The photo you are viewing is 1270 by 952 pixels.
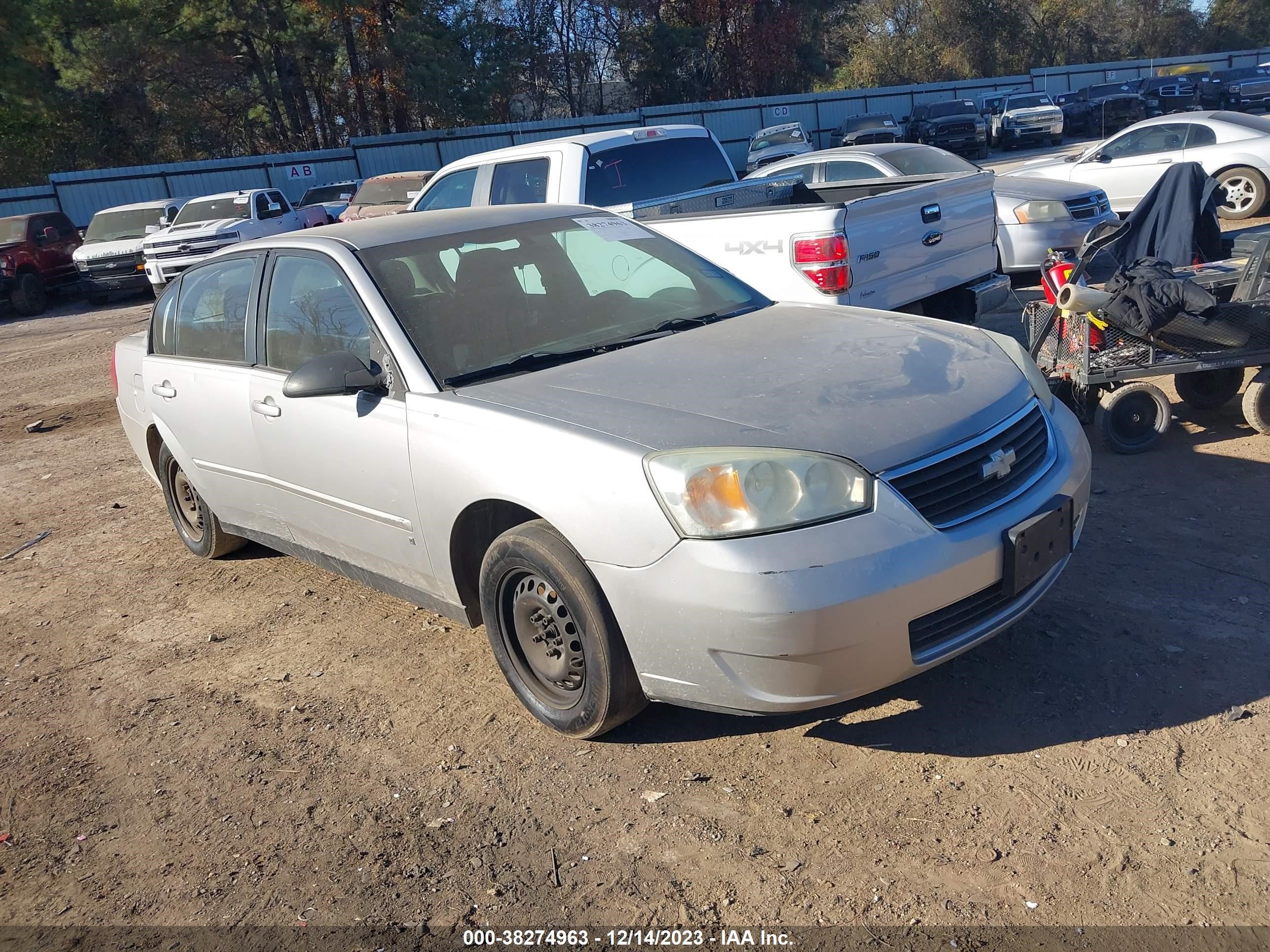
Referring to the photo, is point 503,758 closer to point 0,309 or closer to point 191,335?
point 191,335

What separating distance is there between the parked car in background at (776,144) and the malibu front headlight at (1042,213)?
17550mm

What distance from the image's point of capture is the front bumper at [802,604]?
9.56 feet

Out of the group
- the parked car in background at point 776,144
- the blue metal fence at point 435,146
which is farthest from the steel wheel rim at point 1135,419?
the blue metal fence at point 435,146

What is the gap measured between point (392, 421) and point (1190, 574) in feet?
10.6

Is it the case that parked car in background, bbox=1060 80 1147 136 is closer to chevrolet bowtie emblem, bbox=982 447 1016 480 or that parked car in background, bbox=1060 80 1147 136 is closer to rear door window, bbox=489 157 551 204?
rear door window, bbox=489 157 551 204

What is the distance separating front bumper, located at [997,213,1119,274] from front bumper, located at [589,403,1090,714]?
8069mm

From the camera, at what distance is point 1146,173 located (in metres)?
13.7

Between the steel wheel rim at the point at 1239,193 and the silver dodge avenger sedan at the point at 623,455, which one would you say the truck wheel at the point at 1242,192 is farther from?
the silver dodge avenger sedan at the point at 623,455

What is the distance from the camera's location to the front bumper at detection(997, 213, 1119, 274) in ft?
34.0

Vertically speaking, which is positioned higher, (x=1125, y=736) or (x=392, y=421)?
(x=392, y=421)

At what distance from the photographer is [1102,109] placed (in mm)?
35281

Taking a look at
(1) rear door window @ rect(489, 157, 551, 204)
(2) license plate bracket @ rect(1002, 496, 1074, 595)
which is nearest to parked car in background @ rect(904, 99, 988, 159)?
(1) rear door window @ rect(489, 157, 551, 204)

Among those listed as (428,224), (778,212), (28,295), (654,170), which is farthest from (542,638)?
(28,295)

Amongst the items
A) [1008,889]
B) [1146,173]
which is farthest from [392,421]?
[1146,173]
